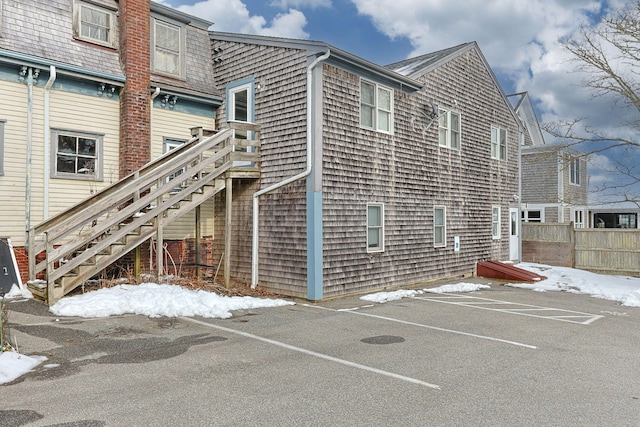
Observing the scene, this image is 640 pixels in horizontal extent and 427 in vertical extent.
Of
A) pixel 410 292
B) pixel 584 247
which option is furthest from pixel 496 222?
pixel 410 292

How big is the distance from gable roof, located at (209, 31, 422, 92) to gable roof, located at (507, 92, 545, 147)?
18.9 meters

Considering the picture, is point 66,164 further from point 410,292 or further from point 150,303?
point 410,292

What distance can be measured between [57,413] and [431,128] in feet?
42.7

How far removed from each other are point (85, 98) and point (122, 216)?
3843 mm

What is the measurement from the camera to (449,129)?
16.0 metres

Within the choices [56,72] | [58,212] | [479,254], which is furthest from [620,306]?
[56,72]

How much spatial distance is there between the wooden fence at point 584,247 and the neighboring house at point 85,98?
13.6m

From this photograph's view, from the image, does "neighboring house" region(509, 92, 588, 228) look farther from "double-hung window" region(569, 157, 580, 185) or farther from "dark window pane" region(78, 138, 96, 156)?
"dark window pane" region(78, 138, 96, 156)

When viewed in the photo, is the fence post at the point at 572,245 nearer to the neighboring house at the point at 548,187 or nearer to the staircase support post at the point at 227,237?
the neighboring house at the point at 548,187

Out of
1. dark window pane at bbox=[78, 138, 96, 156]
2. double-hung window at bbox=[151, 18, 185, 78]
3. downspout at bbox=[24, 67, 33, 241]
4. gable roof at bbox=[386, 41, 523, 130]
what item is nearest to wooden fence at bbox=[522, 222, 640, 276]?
gable roof at bbox=[386, 41, 523, 130]

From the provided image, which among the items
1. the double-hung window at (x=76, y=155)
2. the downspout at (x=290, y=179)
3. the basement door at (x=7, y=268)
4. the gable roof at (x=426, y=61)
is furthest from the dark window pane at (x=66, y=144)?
the gable roof at (x=426, y=61)

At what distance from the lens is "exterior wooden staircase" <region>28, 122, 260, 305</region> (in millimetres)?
9125

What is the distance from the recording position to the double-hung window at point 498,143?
61.2 ft

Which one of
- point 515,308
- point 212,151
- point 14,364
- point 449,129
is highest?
point 449,129
